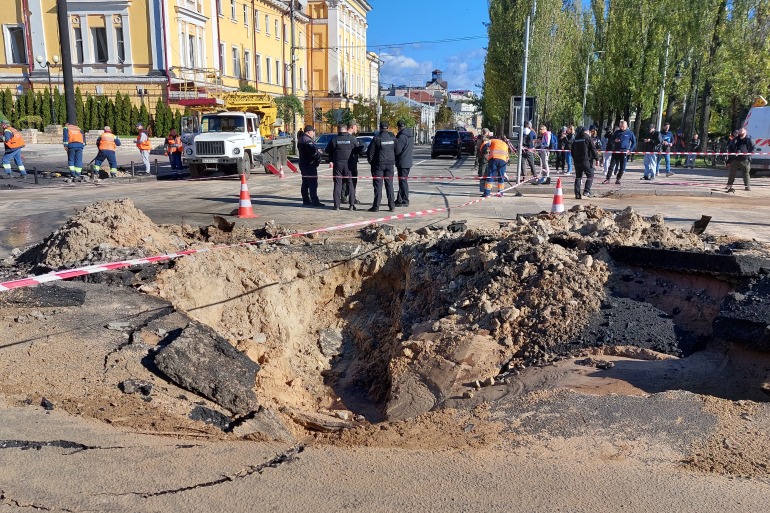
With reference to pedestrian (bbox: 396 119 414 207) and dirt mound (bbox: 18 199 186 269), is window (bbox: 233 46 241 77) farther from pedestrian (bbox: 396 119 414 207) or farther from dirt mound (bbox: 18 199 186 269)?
→ dirt mound (bbox: 18 199 186 269)

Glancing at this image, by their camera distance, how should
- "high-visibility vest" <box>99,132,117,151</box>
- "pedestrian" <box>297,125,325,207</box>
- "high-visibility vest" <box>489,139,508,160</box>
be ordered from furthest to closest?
"high-visibility vest" <box>99,132,117,151</box>, "high-visibility vest" <box>489,139,508,160</box>, "pedestrian" <box>297,125,325,207</box>

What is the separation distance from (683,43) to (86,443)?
3220 cm

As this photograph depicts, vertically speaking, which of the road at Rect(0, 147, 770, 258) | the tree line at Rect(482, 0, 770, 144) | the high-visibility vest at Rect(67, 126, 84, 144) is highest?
the tree line at Rect(482, 0, 770, 144)

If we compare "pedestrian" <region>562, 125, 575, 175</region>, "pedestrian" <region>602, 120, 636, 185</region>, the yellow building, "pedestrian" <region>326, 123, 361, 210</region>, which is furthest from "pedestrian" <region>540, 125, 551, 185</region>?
the yellow building

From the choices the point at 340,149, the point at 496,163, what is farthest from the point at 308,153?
the point at 496,163

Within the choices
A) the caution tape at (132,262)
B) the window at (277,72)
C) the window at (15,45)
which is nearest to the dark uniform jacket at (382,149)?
the caution tape at (132,262)

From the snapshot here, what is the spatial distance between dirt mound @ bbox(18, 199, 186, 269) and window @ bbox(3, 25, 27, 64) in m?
37.5

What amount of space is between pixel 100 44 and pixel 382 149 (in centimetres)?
3358

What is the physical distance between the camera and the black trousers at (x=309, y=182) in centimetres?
1334

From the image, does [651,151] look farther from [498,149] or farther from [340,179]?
[340,179]

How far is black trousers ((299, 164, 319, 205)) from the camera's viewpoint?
13.3 metres

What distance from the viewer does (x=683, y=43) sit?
96.6 ft

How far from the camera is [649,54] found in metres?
31.1

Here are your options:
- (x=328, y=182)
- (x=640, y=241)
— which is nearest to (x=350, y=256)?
(x=640, y=241)
